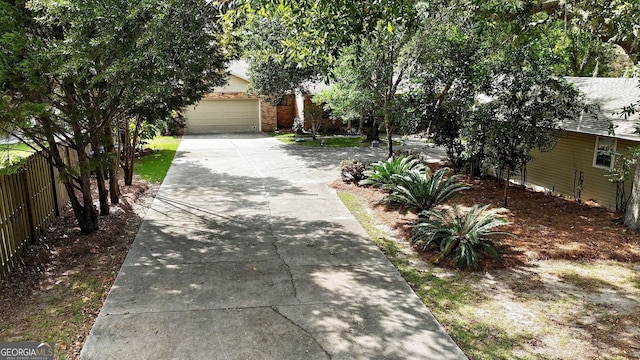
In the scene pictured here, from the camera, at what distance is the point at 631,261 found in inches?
281

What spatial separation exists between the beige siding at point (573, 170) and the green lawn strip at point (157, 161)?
10.8m

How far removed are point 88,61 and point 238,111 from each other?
68.9ft

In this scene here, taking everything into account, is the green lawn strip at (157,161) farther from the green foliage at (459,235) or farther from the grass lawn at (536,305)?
the grass lawn at (536,305)

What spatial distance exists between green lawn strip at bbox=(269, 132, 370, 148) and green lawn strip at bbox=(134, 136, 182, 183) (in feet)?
18.0

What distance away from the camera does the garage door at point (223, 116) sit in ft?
85.0

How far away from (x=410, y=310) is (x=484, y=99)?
24.7 feet

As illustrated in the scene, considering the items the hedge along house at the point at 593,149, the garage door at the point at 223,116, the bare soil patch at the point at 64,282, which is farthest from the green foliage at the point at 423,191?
the garage door at the point at 223,116

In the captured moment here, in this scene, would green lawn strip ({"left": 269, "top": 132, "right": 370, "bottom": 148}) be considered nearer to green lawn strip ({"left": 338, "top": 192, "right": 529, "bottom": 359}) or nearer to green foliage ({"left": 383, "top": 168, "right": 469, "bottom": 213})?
green foliage ({"left": 383, "top": 168, "right": 469, "bottom": 213})

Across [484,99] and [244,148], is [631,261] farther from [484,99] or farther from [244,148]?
[244,148]

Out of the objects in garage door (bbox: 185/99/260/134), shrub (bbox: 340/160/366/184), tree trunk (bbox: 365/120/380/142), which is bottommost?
shrub (bbox: 340/160/366/184)

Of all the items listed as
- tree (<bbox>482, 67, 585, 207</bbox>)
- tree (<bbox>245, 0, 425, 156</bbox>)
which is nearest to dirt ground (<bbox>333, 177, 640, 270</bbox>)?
tree (<bbox>482, 67, 585, 207</bbox>)

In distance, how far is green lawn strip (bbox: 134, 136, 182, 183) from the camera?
13555 millimetres

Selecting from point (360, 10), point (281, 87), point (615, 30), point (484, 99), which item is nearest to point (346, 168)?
point (484, 99)

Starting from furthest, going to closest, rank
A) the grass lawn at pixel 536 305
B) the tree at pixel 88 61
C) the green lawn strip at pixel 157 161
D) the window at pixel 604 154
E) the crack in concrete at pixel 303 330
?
the green lawn strip at pixel 157 161
the window at pixel 604 154
the tree at pixel 88 61
the grass lawn at pixel 536 305
the crack in concrete at pixel 303 330
